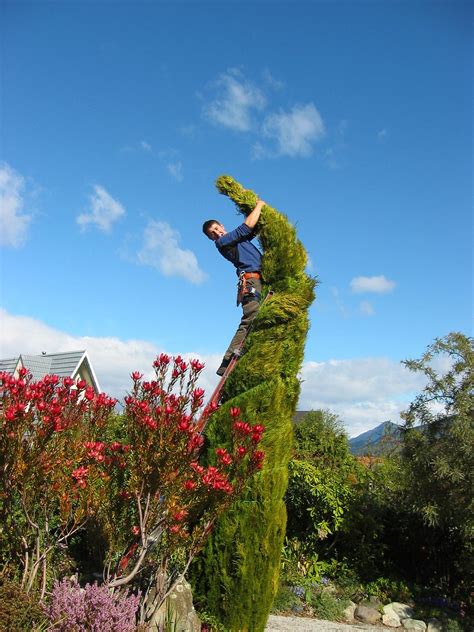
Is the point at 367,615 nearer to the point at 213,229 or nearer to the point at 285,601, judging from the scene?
the point at 285,601

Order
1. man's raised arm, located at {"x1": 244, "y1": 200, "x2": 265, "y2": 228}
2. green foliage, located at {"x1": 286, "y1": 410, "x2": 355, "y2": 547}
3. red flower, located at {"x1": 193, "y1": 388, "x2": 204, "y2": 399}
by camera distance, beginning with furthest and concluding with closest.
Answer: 1. green foliage, located at {"x1": 286, "y1": 410, "x2": 355, "y2": 547}
2. man's raised arm, located at {"x1": 244, "y1": 200, "x2": 265, "y2": 228}
3. red flower, located at {"x1": 193, "y1": 388, "x2": 204, "y2": 399}

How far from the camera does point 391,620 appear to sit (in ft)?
23.2

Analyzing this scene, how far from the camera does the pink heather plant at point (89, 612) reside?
3682 millimetres

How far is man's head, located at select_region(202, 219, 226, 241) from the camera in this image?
6.20m

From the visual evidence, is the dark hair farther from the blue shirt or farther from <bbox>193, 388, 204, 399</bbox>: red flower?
<bbox>193, 388, 204, 399</bbox>: red flower

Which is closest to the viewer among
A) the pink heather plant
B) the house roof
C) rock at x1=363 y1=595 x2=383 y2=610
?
the pink heather plant

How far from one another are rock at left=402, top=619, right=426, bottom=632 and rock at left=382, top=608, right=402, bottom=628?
0.26ft

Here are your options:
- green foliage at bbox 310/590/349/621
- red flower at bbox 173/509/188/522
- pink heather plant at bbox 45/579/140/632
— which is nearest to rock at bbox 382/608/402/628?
green foliage at bbox 310/590/349/621

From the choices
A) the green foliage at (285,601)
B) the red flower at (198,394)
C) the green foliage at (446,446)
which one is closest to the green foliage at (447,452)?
the green foliage at (446,446)

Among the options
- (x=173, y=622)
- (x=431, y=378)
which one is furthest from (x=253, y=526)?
(x=431, y=378)

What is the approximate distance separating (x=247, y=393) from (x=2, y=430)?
222 centimetres

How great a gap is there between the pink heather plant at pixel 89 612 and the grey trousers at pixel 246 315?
252cm

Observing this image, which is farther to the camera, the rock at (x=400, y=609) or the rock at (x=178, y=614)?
the rock at (x=400, y=609)

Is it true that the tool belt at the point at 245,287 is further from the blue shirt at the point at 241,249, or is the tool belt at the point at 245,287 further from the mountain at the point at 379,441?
the mountain at the point at 379,441
